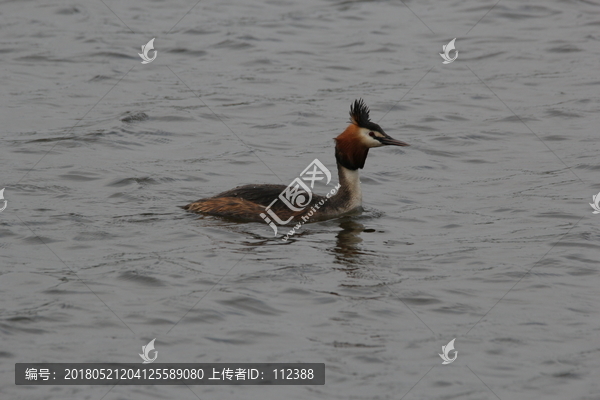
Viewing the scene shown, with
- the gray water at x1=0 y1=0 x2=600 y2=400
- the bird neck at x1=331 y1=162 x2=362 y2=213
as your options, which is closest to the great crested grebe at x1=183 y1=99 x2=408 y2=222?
the bird neck at x1=331 y1=162 x2=362 y2=213

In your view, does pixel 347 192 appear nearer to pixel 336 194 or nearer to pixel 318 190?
pixel 336 194

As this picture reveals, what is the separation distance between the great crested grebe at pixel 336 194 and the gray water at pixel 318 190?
0.26m

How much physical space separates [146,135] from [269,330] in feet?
26.8

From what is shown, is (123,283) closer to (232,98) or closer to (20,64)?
(232,98)

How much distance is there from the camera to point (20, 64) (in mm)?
19734

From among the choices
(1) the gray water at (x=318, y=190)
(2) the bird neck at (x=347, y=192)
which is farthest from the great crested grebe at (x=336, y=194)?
(1) the gray water at (x=318, y=190)

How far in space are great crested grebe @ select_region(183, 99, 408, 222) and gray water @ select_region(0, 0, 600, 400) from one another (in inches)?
10.3

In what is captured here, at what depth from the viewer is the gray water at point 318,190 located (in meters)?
7.77

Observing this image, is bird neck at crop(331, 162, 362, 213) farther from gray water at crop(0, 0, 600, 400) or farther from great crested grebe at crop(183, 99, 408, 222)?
gray water at crop(0, 0, 600, 400)

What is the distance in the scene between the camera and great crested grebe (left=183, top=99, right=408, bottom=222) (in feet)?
37.4

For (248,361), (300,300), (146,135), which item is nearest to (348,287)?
(300,300)

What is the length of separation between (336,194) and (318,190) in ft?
3.77

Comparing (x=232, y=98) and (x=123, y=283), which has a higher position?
(x=232, y=98)

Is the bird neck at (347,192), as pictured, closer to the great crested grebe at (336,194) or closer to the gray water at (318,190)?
the great crested grebe at (336,194)
